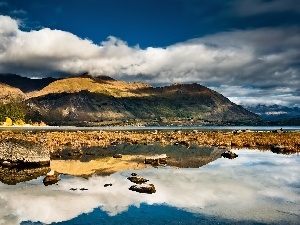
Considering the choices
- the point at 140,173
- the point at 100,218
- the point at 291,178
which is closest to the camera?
the point at 100,218

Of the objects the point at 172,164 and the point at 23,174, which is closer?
the point at 23,174

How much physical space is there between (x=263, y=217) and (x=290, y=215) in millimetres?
1644

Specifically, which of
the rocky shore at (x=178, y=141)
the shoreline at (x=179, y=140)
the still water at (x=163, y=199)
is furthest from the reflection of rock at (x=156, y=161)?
the shoreline at (x=179, y=140)

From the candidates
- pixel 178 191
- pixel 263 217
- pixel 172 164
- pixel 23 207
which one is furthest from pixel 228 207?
pixel 172 164

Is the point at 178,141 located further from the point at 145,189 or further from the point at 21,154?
the point at 145,189

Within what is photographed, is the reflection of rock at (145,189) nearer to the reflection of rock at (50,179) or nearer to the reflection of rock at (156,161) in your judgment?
the reflection of rock at (50,179)

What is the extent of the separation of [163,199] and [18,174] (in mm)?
15881

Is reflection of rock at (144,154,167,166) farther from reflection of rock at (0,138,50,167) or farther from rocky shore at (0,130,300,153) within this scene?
rocky shore at (0,130,300,153)

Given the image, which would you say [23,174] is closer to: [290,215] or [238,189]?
[238,189]

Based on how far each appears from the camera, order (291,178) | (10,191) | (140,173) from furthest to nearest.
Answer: (140,173) < (291,178) < (10,191)

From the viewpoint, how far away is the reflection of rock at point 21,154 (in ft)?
112

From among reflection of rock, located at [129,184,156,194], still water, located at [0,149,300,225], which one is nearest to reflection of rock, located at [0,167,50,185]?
still water, located at [0,149,300,225]

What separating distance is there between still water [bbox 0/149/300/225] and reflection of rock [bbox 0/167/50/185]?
0.60 metres

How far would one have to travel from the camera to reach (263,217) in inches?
706
